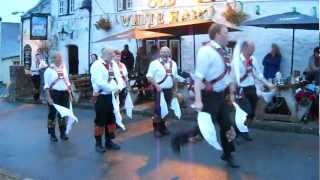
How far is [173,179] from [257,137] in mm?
3682

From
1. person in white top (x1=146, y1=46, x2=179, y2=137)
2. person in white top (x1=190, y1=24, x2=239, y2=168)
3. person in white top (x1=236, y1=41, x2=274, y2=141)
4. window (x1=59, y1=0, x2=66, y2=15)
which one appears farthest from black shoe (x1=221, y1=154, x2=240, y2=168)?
window (x1=59, y1=0, x2=66, y2=15)

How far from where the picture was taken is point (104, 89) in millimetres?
9961

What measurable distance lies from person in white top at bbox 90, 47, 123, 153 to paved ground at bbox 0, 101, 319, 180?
417 mm

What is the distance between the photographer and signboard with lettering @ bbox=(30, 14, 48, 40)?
1052 inches

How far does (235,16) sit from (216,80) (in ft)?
34.6

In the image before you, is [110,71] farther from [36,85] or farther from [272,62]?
[36,85]

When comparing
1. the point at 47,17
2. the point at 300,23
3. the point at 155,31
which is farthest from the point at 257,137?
the point at 47,17

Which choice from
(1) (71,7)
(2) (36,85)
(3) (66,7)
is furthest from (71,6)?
(2) (36,85)

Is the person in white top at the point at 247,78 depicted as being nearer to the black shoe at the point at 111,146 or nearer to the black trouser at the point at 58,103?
the black shoe at the point at 111,146

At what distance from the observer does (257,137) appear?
11.5 metres

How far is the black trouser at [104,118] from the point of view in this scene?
33.0 feet

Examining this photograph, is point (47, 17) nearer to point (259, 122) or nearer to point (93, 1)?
point (93, 1)

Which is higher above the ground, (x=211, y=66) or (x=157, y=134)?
(x=211, y=66)

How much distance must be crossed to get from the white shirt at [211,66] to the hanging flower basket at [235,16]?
34.0ft
